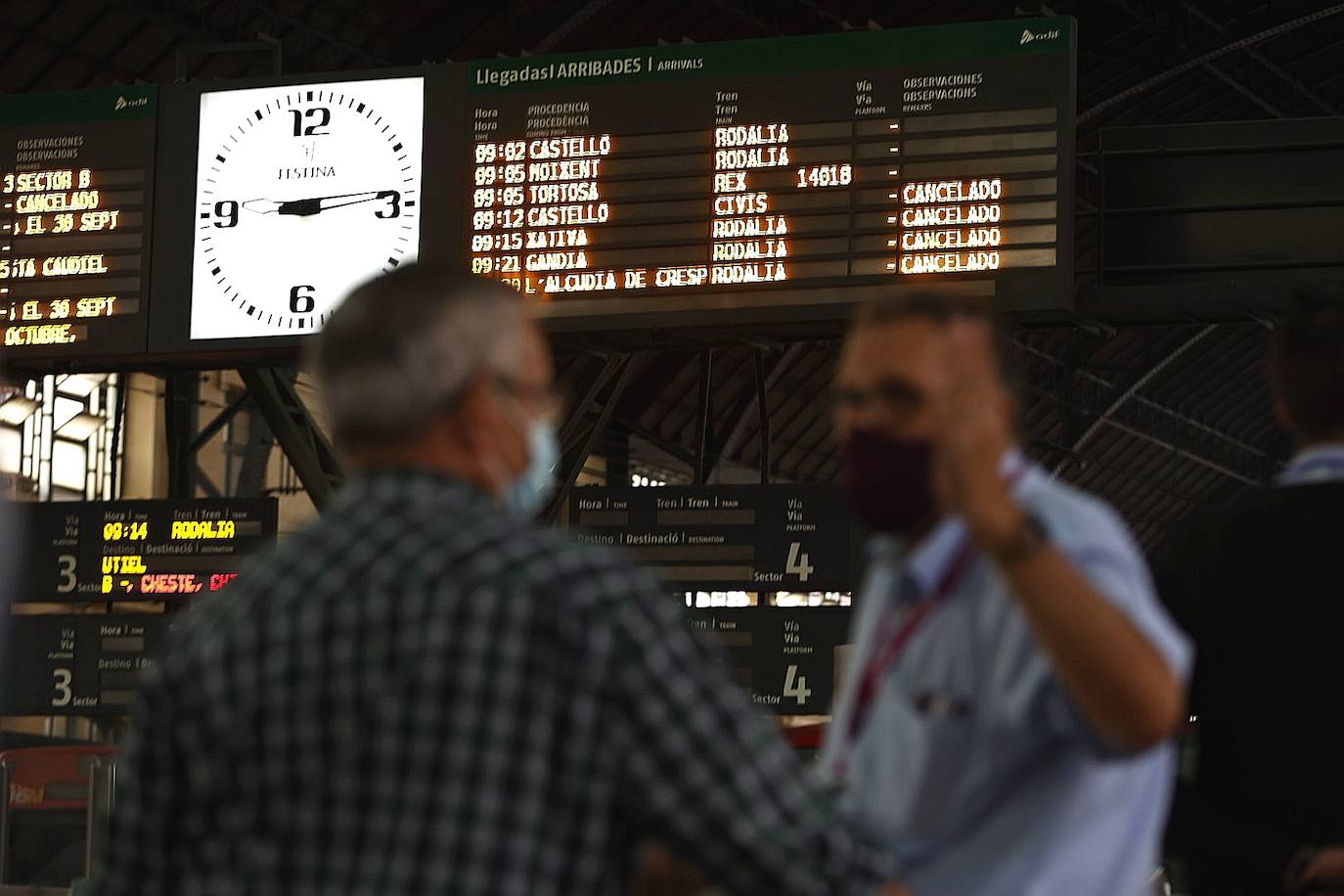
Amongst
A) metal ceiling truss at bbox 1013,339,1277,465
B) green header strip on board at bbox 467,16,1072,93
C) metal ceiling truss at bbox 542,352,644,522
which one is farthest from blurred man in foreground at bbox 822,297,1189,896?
metal ceiling truss at bbox 1013,339,1277,465

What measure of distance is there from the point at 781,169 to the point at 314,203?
254cm

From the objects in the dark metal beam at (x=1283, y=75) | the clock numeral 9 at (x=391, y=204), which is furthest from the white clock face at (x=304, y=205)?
the dark metal beam at (x=1283, y=75)

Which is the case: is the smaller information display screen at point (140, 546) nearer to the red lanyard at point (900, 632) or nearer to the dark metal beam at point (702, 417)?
the dark metal beam at point (702, 417)

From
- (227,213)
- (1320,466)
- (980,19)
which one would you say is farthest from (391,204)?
(980,19)

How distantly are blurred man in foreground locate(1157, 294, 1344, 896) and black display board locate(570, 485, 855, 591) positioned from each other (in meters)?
9.24

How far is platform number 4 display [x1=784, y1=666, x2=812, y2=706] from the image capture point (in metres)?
13.0

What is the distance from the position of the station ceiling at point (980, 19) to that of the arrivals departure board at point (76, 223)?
36.1 inches

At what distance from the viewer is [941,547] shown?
258 cm

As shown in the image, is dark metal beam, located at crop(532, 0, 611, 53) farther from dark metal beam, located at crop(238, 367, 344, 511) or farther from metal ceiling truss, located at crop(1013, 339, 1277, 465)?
metal ceiling truss, located at crop(1013, 339, 1277, 465)

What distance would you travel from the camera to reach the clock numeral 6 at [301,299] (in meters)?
11.7

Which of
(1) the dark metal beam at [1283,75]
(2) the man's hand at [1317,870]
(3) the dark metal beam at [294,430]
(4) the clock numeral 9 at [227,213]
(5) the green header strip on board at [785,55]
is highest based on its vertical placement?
(1) the dark metal beam at [1283,75]

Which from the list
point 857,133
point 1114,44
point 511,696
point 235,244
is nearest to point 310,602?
point 511,696

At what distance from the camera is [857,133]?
1084cm

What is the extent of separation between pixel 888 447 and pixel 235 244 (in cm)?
968
